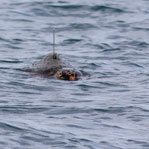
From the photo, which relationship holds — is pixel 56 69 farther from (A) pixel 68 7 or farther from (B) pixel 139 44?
(A) pixel 68 7

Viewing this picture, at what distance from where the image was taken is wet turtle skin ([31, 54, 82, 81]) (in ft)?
47.1

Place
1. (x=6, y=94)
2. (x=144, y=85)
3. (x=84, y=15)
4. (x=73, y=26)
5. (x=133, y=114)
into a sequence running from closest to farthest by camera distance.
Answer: (x=133, y=114) < (x=6, y=94) < (x=144, y=85) < (x=73, y=26) < (x=84, y=15)

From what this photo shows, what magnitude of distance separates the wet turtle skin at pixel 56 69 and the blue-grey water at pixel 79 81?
252mm

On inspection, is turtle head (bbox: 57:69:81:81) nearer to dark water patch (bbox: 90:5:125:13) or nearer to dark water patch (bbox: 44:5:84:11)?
dark water patch (bbox: 90:5:125:13)

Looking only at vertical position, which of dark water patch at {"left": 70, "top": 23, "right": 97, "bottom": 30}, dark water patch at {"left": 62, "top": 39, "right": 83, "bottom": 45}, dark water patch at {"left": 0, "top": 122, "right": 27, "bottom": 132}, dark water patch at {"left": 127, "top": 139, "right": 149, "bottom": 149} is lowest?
dark water patch at {"left": 62, "top": 39, "right": 83, "bottom": 45}

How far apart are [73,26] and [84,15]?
1.86m

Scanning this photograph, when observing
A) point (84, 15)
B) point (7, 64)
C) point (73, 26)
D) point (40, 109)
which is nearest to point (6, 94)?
point (40, 109)

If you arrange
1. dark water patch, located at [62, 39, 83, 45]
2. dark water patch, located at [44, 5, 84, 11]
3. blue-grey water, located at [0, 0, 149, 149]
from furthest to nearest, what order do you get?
dark water patch, located at [44, 5, 84, 11], dark water patch, located at [62, 39, 83, 45], blue-grey water, located at [0, 0, 149, 149]

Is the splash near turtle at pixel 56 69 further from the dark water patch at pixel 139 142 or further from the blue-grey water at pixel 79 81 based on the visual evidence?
the dark water patch at pixel 139 142

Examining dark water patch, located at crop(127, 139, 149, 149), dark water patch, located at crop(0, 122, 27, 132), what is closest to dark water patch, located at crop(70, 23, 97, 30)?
dark water patch, located at crop(0, 122, 27, 132)

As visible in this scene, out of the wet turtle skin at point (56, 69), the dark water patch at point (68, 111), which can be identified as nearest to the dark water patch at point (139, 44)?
the wet turtle skin at point (56, 69)

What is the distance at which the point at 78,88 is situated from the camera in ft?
44.5

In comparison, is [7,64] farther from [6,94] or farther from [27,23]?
[27,23]

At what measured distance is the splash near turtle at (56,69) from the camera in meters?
14.3
